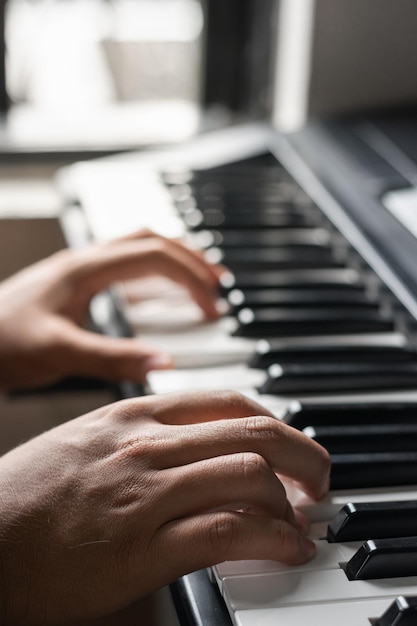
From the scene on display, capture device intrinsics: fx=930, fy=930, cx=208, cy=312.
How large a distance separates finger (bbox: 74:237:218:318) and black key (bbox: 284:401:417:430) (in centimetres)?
30

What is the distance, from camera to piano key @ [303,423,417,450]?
81 centimetres

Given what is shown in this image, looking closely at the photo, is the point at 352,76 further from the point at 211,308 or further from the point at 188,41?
the point at 211,308

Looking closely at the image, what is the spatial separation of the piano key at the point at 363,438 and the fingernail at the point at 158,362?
19 cm

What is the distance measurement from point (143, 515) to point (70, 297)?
1.77 ft

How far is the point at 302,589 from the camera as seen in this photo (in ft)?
2.12

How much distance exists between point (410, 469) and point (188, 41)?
1.56 metres

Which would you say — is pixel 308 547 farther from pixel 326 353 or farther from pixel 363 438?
pixel 326 353

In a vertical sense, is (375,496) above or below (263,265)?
below

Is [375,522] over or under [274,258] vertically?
under

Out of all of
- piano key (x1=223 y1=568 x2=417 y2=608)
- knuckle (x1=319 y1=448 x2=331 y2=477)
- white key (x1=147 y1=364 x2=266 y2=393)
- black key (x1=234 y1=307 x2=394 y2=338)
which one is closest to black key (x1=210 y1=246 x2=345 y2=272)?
black key (x1=234 y1=307 x2=394 y2=338)

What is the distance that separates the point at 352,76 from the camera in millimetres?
1686

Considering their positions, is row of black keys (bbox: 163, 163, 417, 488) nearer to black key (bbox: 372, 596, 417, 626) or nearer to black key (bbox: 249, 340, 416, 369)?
black key (bbox: 249, 340, 416, 369)

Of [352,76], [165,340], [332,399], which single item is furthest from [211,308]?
[352,76]

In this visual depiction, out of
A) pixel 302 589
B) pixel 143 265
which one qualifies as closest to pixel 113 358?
pixel 143 265
